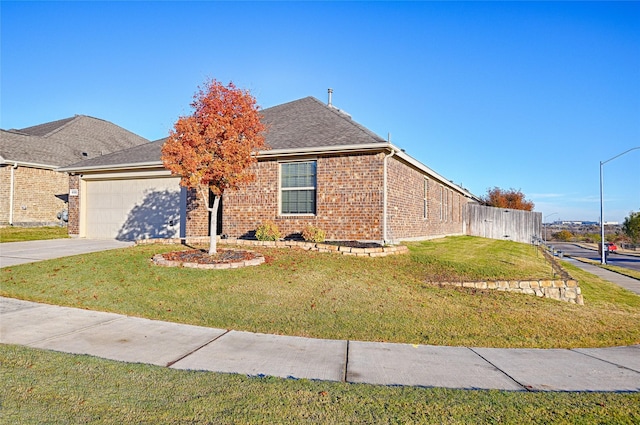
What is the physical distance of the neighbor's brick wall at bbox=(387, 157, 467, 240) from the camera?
42.4 feet

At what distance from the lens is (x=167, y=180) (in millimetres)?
15672

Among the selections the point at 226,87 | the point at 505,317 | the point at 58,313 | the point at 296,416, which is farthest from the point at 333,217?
the point at 296,416

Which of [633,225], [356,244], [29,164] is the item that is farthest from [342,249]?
[633,225]

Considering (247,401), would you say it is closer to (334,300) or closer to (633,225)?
(334,300)

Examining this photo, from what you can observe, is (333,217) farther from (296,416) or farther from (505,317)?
(296,416)

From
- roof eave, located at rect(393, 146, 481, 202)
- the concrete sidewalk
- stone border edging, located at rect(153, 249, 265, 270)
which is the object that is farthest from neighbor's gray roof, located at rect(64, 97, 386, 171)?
the concrete sidewalk

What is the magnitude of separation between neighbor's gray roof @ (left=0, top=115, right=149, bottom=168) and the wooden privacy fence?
2549 cm

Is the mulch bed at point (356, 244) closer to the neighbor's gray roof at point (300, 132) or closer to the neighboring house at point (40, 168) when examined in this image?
the neighbor's gray roof at point (300, 132)

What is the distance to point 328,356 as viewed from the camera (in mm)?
4680

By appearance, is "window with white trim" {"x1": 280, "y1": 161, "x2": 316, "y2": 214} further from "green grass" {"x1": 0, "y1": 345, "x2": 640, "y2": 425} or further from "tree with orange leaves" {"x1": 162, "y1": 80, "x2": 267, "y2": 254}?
"green grass" {"x1": 0, "y1": 345, "x2": 640, "y2": 425}

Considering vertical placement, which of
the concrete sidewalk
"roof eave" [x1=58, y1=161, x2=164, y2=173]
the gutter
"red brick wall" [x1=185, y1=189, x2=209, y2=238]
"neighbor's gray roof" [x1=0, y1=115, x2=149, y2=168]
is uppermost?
"neighbor's gray roof" [x1=0, y1=115, x2=149, y2=168]

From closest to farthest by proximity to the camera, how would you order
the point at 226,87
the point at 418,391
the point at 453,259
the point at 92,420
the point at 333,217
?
the point at 92,420, the point at 418,391, the point at 226,87, the point at 453,259, the point at 333,217

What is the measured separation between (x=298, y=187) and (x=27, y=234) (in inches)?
529

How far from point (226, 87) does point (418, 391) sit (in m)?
8.74
